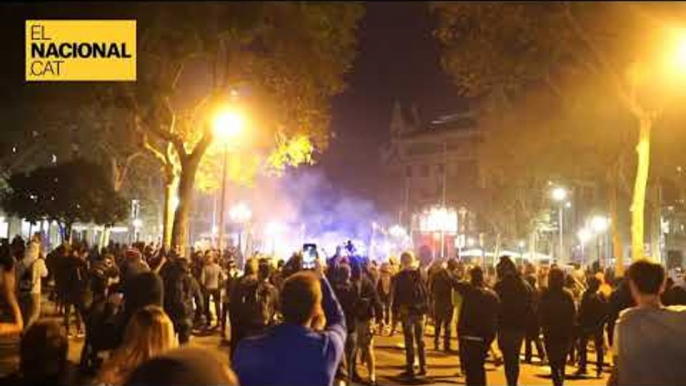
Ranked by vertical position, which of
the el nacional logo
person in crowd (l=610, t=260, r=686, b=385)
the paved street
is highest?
the el nacional logo

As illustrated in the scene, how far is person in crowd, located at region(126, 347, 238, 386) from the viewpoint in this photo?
2506mm

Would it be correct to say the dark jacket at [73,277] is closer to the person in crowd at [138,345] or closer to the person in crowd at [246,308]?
the person in crowd at [246,308]

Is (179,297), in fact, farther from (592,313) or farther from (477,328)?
(592,313)

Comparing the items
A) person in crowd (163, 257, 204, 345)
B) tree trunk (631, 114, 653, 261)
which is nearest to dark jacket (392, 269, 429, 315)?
person in crowd (163, 257, 204, 345)

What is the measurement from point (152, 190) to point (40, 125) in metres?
26.4

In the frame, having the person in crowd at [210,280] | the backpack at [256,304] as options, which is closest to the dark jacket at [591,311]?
the backpack at [256,304]

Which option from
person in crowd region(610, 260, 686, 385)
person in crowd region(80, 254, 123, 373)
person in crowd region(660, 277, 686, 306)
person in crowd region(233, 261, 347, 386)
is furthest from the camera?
person in crowd region(660, 277, 686, 306)

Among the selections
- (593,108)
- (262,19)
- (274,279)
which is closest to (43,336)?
(262,19)

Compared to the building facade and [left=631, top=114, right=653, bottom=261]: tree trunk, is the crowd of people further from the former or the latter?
the building facade

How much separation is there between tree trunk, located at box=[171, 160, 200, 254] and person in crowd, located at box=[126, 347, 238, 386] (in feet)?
55.0

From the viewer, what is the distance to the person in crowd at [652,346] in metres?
5.11

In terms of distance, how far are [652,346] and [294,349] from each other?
2.55 m

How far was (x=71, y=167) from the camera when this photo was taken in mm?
34688

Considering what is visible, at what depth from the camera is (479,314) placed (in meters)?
10.0
